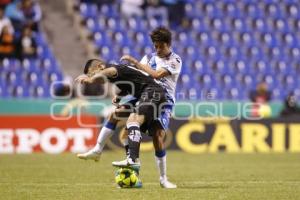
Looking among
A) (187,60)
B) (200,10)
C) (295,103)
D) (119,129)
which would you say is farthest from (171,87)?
(200,10)

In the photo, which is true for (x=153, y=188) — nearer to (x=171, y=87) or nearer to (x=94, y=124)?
(x=171, y=87)

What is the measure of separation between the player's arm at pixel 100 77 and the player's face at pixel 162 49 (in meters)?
0.83

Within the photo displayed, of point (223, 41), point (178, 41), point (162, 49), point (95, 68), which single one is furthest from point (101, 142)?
point (223, 41)

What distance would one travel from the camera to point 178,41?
1111 inches

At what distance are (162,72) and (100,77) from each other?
108 cm

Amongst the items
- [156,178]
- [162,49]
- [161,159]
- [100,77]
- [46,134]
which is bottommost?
[156,178]

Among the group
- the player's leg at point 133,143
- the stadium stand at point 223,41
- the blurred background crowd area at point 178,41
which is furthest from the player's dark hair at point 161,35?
the stadium stand at point 223,41

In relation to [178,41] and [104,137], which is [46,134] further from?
[104,137]

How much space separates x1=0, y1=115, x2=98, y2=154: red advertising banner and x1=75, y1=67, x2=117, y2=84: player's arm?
438 inches

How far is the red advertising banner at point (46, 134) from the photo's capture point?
2192 centimetres

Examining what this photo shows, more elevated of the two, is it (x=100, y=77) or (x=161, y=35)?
(x=161, y=35)

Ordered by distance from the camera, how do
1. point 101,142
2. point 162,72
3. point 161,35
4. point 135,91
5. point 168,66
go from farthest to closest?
point 101,142, point 135,91, point 168,66, point 162,72, point 161,35

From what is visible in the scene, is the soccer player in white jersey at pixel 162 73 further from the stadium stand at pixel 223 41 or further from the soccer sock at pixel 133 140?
the stadium stand at pixel 223 41

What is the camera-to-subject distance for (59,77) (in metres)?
25.4
